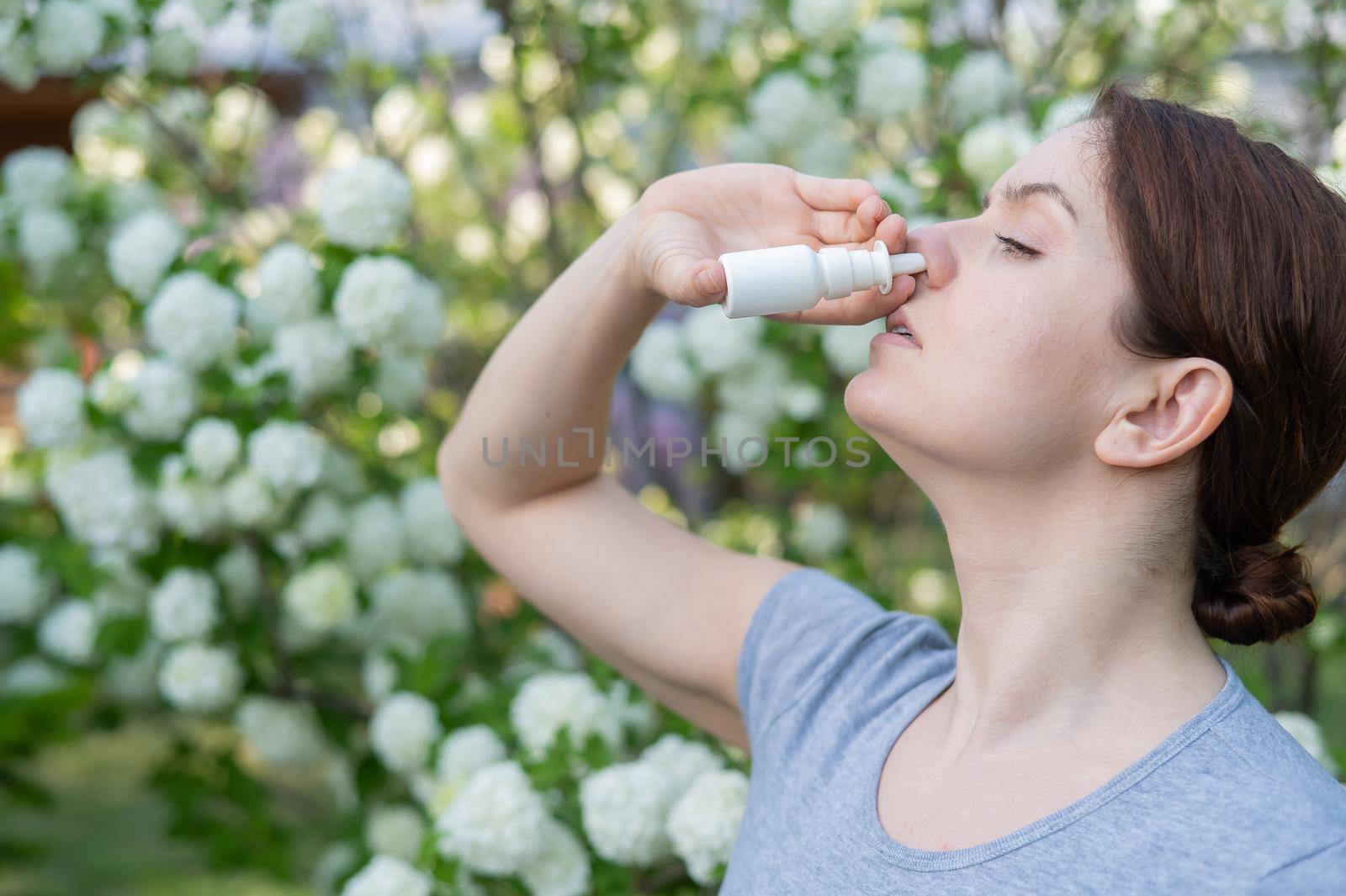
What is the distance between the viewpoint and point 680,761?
5.95 ft

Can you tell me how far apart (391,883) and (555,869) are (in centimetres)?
24

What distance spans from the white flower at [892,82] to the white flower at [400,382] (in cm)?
101

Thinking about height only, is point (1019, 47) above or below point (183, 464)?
above

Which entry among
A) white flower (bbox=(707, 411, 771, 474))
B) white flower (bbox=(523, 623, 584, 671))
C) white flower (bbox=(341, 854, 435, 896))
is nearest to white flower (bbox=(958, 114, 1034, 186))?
white flower (bbox=(707, 411, 771, 474))

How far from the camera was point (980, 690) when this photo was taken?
4.00 feet

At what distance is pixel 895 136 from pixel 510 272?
1.05 metres

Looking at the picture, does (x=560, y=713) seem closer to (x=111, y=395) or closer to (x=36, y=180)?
(x=111, y=395)

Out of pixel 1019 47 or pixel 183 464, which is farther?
pixel 1019 47

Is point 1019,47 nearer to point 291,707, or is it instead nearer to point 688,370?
point 688,370

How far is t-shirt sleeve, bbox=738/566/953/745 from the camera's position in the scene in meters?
1.36

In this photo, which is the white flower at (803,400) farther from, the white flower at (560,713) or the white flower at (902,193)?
the white flower at (560,713)

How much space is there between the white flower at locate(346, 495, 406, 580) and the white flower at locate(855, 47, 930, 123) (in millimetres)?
1243

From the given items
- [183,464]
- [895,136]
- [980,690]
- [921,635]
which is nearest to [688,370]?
[895,136]

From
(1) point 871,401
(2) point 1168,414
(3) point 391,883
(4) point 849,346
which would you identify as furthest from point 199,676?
(2) point 1168,414
